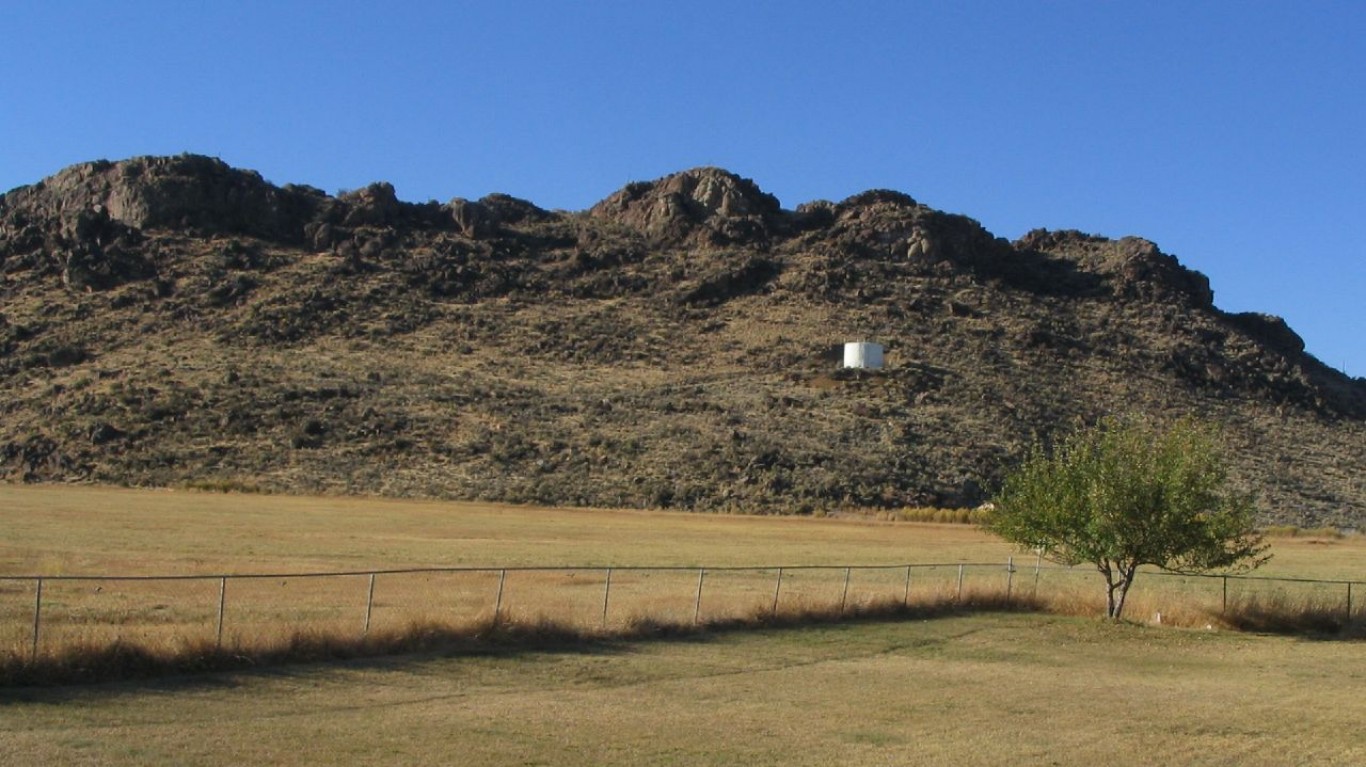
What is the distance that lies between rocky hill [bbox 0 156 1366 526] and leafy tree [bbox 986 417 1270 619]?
110 ft

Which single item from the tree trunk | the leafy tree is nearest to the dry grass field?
the tree trunk

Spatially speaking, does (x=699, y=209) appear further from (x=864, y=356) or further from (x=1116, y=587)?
(x=1116, y=587)

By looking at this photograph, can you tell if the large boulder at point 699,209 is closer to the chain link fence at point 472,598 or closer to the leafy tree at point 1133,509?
the chain link fence at point 472,598

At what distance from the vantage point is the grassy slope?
16250mm

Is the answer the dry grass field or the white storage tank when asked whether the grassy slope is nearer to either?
the dry grass field

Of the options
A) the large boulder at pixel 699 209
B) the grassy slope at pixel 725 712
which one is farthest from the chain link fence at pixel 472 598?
the large boulder at pixel 699 209

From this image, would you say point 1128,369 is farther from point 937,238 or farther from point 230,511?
point 230,511

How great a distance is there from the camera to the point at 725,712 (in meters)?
19.5

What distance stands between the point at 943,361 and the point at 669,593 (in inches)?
2775

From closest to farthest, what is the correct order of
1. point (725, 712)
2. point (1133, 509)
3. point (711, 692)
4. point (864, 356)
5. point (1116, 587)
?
point (725, 712), point (711, 692), point (1133, 509), point (1116, 587), point (864, 356)

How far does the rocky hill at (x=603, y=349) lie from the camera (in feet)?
265

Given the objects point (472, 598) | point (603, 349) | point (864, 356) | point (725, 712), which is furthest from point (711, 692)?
point (603, 349)

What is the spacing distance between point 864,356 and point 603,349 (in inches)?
809

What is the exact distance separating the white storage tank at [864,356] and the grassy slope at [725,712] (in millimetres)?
69126
